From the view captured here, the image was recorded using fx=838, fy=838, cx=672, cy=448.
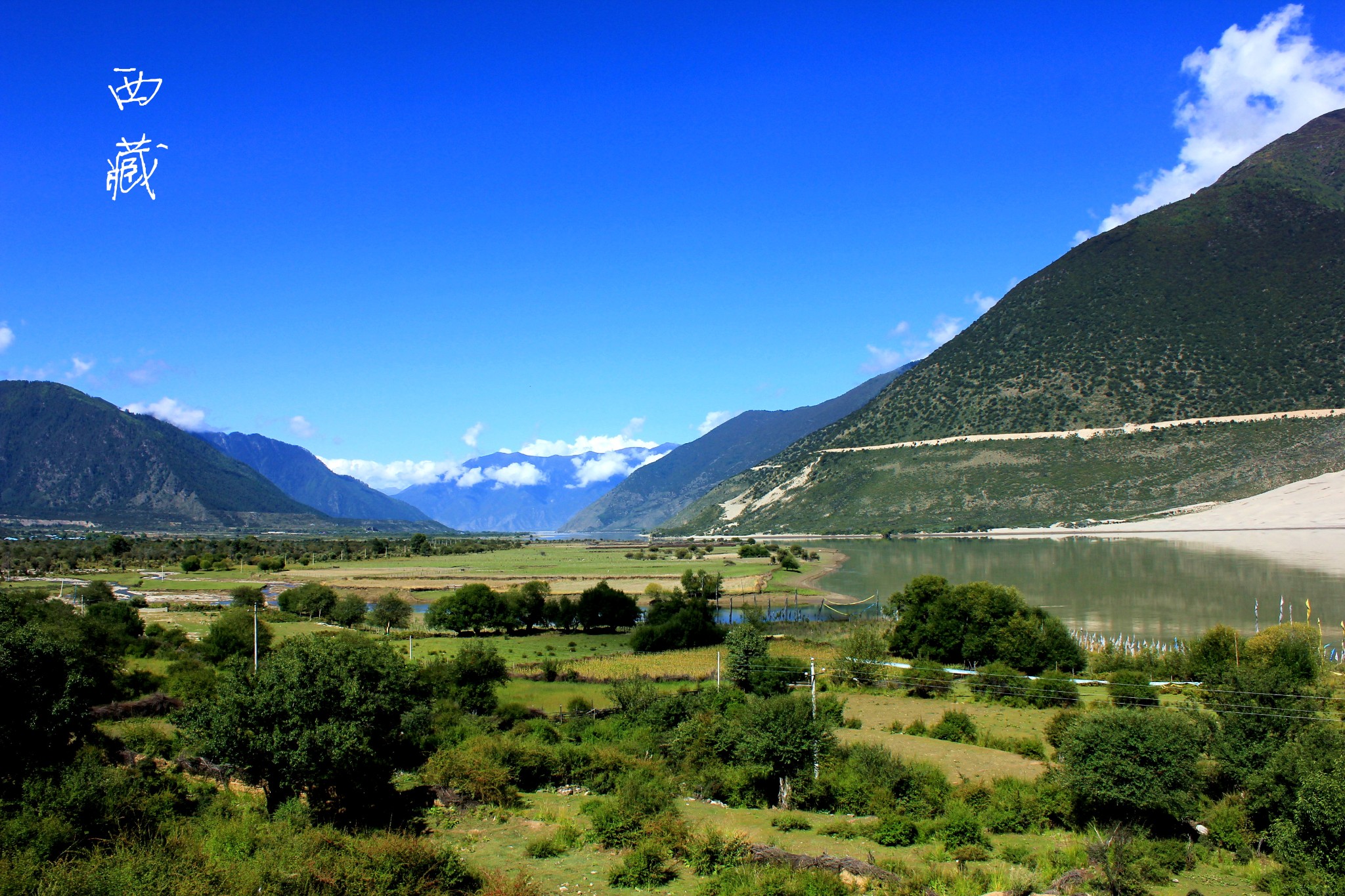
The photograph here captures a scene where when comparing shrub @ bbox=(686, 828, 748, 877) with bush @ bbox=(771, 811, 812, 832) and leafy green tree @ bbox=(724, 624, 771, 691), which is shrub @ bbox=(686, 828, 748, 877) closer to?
bush @ bbox=(771, 811, 812, 832)

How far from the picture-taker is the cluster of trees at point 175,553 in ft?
310

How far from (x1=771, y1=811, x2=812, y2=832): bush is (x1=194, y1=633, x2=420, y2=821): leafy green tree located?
8.78 m

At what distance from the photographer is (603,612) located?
5469cm

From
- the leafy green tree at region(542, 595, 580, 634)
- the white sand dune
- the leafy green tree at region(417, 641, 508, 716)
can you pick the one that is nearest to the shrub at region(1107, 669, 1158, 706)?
the leafy green tree at region(417, 641, 508, 716)

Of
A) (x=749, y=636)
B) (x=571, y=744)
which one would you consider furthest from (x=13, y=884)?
(x=749, y=636)

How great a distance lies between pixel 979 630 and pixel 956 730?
45.0 ft

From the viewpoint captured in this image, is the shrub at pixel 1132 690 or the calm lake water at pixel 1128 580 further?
the calm lake water at pixel 1128 580

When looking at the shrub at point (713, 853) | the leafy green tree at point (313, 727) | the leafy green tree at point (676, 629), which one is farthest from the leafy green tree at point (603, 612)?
the shrub at point (713, 853)

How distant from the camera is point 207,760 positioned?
22.2 m

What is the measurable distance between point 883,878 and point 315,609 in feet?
181

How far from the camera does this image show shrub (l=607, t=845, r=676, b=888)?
14.9 metres

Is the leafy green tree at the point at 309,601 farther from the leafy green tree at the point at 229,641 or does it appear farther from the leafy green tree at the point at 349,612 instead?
the leafy green tree at the point at 229,641

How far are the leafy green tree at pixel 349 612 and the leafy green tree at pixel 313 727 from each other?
3883 cm

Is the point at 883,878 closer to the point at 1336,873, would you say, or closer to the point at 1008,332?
the point at 1336,873
